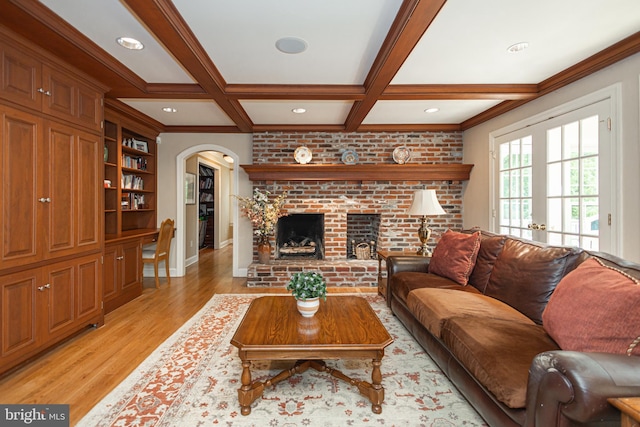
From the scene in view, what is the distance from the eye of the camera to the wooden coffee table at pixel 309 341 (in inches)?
66.5

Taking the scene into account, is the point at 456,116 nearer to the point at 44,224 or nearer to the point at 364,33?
the point at 364,33

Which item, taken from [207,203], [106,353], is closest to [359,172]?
[106,353]

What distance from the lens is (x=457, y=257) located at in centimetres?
284

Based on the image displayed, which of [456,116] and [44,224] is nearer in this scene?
[44,224]

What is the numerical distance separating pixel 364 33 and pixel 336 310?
6.47ft

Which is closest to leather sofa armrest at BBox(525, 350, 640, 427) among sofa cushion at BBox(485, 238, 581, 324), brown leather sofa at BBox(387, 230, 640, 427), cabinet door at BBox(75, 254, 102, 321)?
brown leather sofa at BBox(387, 230, 640, 427)

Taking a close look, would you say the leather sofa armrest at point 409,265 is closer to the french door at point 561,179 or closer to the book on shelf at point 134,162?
the french door at point 561,179

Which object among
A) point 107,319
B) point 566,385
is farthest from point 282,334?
point 107,319

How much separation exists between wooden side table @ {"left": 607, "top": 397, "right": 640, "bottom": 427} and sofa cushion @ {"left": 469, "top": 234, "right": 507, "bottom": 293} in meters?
1.60

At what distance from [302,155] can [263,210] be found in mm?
1002

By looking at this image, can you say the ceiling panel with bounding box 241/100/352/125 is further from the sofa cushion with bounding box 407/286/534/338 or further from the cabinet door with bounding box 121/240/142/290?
the sofa cushion with bounding box 407/286/534/338

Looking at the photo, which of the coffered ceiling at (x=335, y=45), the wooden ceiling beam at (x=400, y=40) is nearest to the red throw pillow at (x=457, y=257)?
the coffered ceiling at (x=335, y=45)

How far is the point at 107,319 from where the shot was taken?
10.4ft

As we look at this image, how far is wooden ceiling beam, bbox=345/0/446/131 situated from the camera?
178 cm
